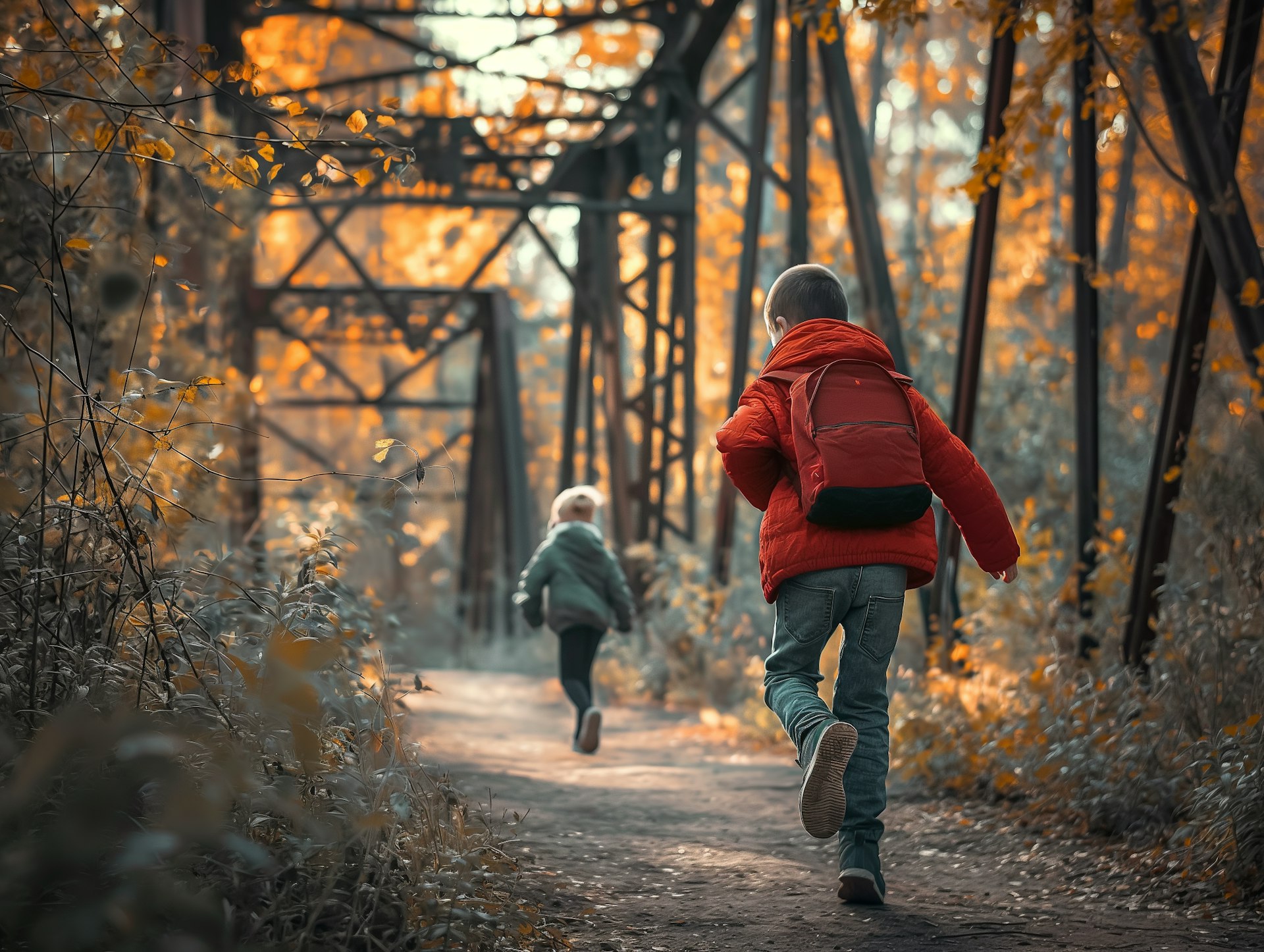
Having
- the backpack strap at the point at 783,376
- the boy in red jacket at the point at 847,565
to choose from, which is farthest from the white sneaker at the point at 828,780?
the backpack strap at the point at 783,376

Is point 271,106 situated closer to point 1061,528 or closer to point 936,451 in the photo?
point 936,451

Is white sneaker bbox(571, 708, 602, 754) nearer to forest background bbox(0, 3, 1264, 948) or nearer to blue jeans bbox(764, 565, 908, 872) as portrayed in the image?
forest background bbox(0, 3, 1264, 948)

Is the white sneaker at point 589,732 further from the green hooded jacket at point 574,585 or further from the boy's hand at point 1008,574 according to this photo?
the boy's hand at point 1008,574

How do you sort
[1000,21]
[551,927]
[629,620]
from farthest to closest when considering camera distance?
[629,620], [1000,21], [551,927]

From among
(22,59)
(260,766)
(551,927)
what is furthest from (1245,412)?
(22,59)

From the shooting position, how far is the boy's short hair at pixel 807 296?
11.6ft

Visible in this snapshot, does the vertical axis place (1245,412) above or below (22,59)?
below

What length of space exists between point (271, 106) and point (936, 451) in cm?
202

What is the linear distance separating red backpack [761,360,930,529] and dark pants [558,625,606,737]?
3522 millimetres

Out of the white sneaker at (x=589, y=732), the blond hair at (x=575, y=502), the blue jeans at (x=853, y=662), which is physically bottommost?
the white sneaker at (x=589, y=732)

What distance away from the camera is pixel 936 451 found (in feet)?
11.0

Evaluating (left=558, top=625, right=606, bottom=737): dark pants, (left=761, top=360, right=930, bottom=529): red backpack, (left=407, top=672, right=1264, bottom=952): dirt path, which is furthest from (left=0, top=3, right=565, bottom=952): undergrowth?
(left=558, top=625, right=606, bottom=737): dark pants

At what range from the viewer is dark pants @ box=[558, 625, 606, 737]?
662 cm

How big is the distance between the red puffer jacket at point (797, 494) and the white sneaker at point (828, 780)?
454mm
